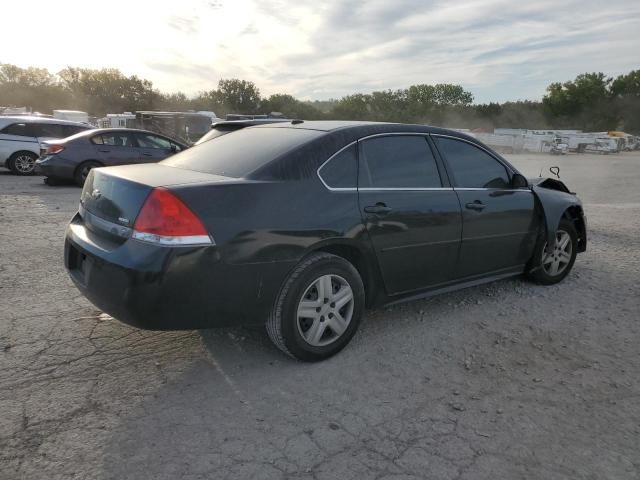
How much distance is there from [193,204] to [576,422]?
2.43 m

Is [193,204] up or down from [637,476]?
up

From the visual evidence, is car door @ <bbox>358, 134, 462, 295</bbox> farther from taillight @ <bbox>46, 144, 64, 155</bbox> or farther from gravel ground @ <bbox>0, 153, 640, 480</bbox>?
taillight @ <bbox>46, 144, 64, 155</bbox>

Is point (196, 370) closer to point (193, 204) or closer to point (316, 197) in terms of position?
point (193, 204)

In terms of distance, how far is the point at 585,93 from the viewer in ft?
233

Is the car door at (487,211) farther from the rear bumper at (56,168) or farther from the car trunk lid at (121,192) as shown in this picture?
the rear bumper at (56,168)

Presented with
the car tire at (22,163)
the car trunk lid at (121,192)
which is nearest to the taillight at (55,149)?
the car tire at (22,163)

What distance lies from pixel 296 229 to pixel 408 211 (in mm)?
973

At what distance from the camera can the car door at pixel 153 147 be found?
11.8 m

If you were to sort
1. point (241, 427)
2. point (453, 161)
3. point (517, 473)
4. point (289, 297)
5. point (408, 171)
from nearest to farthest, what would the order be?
1. point (517, 473)
2. point (241, 427)
3. point (289, 297)
4. point (408, 171)
5. point (453, 161)

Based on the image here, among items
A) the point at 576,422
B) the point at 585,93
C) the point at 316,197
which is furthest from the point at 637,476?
the point at 585,93

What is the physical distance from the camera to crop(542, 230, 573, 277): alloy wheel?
4.94m

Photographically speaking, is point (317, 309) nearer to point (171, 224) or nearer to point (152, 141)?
point (171, 224)

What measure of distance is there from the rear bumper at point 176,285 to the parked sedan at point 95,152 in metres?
9.20

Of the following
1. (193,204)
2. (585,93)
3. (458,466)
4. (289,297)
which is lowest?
(458,466)
